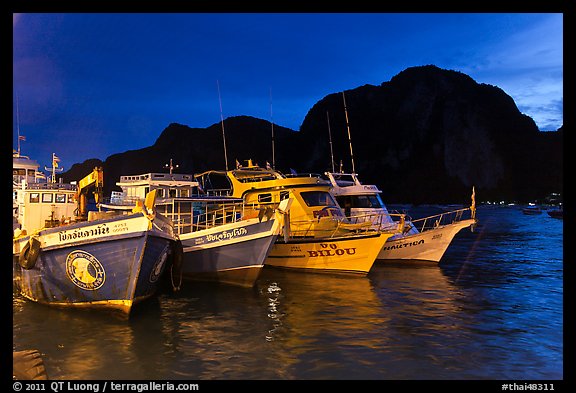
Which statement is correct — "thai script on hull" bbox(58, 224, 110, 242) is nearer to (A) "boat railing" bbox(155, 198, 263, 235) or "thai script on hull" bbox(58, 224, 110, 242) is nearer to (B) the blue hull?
(B) the blue hull

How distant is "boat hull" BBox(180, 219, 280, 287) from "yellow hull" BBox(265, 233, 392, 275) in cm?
389

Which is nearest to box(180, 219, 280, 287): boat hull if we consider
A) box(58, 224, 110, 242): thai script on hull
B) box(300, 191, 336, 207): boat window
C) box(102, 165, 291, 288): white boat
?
box(102, 165, 291, 288): white boat

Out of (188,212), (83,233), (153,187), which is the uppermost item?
(153,187)

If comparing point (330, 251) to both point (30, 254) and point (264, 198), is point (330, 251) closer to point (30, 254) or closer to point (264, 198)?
point (264, 198)

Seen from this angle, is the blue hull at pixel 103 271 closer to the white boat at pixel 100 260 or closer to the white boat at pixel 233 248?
the white boat at pixel 100 260

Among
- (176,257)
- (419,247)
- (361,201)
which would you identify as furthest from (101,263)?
(361,201)

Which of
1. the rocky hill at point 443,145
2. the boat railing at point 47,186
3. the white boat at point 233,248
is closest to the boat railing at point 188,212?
the white boat at point 233,248

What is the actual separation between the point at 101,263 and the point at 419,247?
644 inches

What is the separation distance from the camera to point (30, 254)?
12.2 meters

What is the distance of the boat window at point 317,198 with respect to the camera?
71.2 feet

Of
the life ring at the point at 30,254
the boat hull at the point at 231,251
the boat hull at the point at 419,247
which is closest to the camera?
the life ring at the point at 30,254

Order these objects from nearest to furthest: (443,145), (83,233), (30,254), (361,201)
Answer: (83,233), (30,254), (361,201), (443,145)
